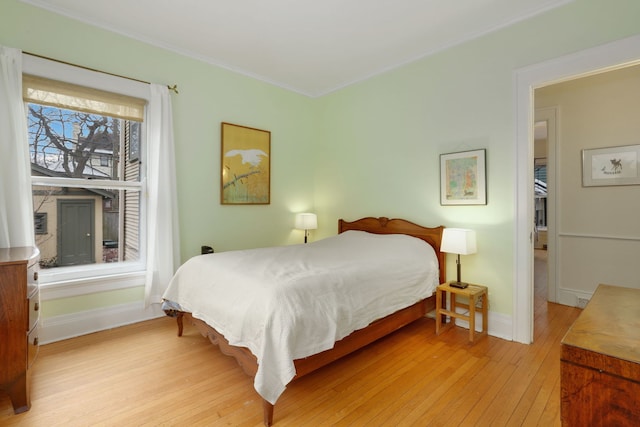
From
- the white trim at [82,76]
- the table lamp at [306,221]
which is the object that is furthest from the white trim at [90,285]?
the table lamp at [306,221]

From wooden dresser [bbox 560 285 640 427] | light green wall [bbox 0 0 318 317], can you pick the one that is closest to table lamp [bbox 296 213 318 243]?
light green wall [bbox 0 0 318 317]

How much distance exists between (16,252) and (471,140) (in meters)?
3.75

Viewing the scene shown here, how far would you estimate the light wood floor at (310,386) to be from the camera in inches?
67.7

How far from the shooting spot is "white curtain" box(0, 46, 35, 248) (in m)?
2.34

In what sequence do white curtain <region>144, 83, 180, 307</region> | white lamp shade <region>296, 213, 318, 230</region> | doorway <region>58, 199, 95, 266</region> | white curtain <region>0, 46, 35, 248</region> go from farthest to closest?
white lamp shade <region>296, 213, 318, 230</region> < white curtain <region>144, 83, 180, 307</region> < doorway <region>58, 199, 95, 266</region> < white curtain <region>0, 46, 35, 248</region>

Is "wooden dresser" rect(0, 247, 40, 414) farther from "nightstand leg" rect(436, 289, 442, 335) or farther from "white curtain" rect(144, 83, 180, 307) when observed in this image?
"nightstand leg" rect(436, 289, 442, 335)

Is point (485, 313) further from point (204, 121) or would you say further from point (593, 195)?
point (204, 121)

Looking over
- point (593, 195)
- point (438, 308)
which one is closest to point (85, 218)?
point (438, 308)

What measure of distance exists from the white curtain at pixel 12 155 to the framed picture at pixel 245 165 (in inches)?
67.0

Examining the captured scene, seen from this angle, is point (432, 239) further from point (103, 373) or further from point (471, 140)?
point (103, 373)

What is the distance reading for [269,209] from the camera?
163 inches

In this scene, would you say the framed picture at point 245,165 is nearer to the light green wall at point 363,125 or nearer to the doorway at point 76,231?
the light green wall at point 363,125

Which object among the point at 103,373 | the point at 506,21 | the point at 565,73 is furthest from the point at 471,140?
the point at 103,373

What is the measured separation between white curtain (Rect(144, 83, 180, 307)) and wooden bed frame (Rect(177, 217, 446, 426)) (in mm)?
523
